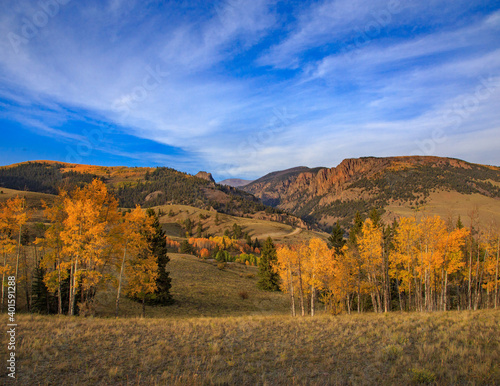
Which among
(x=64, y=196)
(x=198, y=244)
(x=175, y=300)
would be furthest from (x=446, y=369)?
(x=198, y=244)

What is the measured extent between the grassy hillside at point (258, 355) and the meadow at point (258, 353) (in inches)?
1.6

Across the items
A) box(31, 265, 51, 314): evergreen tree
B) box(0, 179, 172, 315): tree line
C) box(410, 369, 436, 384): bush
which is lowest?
box(31, 265, 51, 314): evergreen tree

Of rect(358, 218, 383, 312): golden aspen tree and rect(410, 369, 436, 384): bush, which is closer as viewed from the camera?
rect(410, 369, 436, 384): bush

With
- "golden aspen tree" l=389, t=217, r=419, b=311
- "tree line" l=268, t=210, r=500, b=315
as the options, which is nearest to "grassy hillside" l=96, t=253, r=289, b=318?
"tree line" l=268, t=210, r=500, b=315

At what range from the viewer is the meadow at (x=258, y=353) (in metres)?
9.35

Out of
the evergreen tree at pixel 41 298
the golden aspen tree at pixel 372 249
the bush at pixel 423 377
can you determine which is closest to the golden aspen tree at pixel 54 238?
the evergreen tree at pixel 41 298

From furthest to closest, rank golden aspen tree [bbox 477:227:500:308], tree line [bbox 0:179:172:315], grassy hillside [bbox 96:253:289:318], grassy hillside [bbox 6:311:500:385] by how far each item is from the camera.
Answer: grassy hillside [bbox 96:253:289:318] < golden aspen tree [bbox 477:227:500:308] < tree line [bbox 0:179:172:315] < grassy hillside [bbox 6:311:500:385]

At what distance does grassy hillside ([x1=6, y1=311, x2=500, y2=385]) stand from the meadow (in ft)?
0.13

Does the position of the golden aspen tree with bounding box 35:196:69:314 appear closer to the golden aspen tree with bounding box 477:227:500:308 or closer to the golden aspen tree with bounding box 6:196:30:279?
the golden aspen tree with bounding box 6:196:30:279

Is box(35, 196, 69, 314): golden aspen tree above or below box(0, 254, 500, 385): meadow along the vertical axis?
above

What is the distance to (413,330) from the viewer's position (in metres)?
16.1

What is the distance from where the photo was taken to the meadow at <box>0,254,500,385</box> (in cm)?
935

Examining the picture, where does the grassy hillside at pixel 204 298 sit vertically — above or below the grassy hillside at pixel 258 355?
below

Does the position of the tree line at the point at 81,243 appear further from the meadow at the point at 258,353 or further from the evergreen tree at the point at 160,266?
the evergreen tree at the point at 160,266
